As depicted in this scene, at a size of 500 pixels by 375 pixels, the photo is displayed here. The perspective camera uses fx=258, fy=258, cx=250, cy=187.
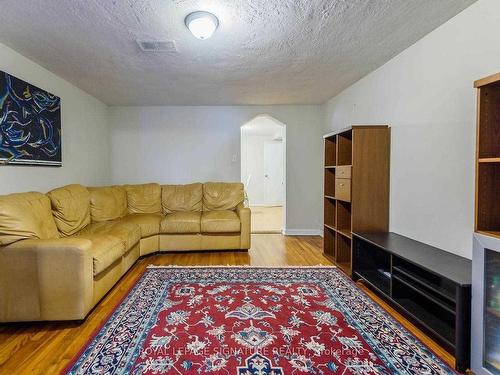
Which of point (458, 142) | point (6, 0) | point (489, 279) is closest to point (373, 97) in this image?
point (458, 142)

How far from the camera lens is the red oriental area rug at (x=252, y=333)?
4.97ft

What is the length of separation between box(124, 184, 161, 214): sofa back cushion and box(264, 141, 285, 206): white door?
4.80 m

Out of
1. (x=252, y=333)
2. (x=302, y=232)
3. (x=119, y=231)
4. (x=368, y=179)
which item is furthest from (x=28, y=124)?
(x=302, y=232)

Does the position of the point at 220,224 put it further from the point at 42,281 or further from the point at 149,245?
the point at 42,281

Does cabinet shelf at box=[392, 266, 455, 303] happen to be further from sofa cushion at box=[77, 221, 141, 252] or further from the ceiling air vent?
the ceiling air vent

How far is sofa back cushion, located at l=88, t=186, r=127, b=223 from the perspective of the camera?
3.32 m

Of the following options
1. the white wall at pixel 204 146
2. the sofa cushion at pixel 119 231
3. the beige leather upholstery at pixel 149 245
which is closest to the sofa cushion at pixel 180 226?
the beige leather upholstery at pixel 149 245

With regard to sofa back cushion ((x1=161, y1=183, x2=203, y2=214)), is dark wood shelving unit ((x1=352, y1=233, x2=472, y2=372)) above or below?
below

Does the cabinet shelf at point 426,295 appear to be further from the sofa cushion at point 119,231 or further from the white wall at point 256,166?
the white wall at point 256,166

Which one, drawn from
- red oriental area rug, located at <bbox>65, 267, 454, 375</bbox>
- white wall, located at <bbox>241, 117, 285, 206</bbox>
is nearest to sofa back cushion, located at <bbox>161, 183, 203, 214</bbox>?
red oriental area rug, located at <bbox>65, 267, 454, 375</bbox>

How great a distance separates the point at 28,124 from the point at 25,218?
111 cm

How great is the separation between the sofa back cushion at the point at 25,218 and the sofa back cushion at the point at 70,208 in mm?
116

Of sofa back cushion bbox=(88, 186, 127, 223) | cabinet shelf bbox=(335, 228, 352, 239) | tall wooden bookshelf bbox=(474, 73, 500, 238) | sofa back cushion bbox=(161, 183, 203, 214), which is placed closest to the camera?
tall wooden bookshelf bbox=(474, 73, 500, 238)

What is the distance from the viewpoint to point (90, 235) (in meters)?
2.51
